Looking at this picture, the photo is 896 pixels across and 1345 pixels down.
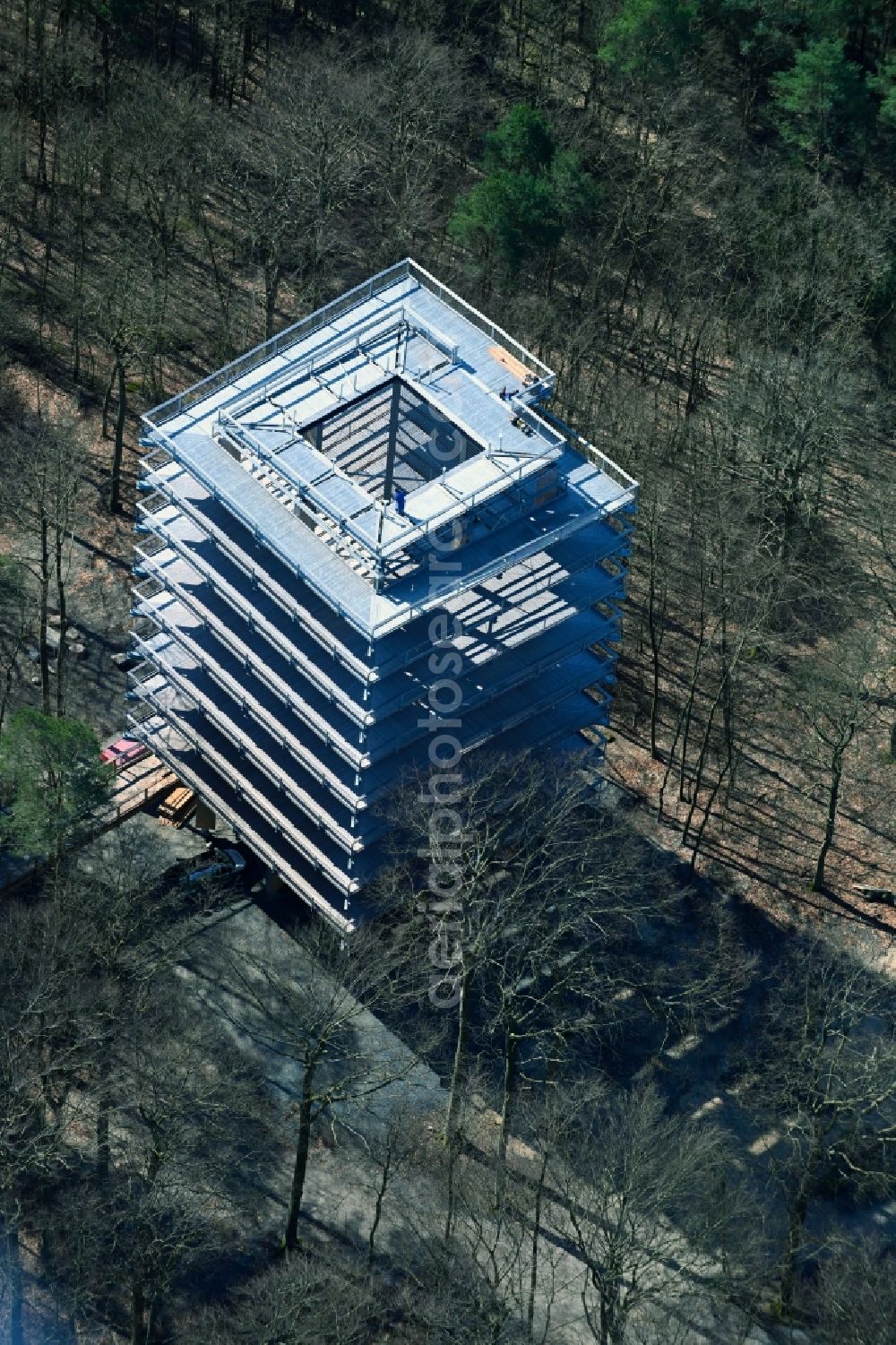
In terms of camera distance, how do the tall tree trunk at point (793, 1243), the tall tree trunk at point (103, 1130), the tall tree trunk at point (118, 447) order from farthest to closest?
the tall tree trunk at point (118, 447)
the tall tree trunk at point (103, 1130)
the tall tree trunk at point (793, 1243)

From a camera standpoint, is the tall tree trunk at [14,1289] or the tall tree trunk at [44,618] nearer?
the tall tree trunk at [14,1289]

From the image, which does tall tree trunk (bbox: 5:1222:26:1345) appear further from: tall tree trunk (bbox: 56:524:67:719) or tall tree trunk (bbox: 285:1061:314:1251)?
tall tree trunk (bbox: 56:524:67:719)

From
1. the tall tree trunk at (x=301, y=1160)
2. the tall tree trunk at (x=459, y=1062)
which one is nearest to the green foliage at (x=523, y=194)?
the tall tree trunk at (x=459, y=1062)

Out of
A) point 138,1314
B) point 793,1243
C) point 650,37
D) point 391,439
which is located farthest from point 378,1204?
point 650,37

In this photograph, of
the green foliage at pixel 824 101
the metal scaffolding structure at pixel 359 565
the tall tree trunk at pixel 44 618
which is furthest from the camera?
Answer: the green foliage at pixel 824 101

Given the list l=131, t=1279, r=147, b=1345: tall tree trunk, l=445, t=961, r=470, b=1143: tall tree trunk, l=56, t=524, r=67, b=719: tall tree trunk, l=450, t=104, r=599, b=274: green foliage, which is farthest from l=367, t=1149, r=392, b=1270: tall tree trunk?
l=450, t=104, r=599, b=274: green foliage

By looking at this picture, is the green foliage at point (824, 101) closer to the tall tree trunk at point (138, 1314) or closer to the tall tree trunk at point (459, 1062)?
the tall tree trunk at point (459, 1062)
